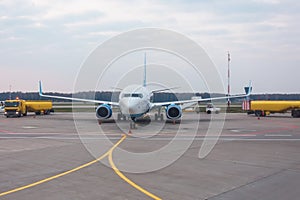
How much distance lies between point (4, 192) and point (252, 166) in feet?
28.4

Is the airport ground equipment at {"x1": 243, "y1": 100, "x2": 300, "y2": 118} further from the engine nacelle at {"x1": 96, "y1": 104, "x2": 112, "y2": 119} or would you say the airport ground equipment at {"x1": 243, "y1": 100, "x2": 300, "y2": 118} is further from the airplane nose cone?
the airplane nose cone

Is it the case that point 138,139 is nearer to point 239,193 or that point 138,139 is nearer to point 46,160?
point 46,160

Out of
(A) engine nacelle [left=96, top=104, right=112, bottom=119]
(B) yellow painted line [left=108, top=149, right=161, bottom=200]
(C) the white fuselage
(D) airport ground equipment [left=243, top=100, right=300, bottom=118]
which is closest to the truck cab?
(A) engine nacelle [left=96, top=104, right=112, bottom=119]

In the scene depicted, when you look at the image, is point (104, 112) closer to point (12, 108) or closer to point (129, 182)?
point (12, 108)

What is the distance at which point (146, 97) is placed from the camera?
103 feet

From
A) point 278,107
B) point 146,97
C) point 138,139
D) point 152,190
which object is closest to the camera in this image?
point 152,190

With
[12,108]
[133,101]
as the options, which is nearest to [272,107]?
[133,101]

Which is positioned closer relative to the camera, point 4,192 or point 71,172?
point 4,192

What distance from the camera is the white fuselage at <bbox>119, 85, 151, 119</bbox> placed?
2822 cm

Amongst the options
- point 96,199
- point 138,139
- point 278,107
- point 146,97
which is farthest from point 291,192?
point 278,107

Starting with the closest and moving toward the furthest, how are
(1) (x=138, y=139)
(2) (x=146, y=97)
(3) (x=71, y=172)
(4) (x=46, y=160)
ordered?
(3) (x=71, y=172) → (4) (x=46, y=160) → (1) (x=138, y=139) → (2) (x=146, y=97)

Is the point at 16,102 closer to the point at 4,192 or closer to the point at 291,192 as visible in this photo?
the point at 4,192

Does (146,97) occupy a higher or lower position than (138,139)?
higher

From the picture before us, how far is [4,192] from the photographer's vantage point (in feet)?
29.2
